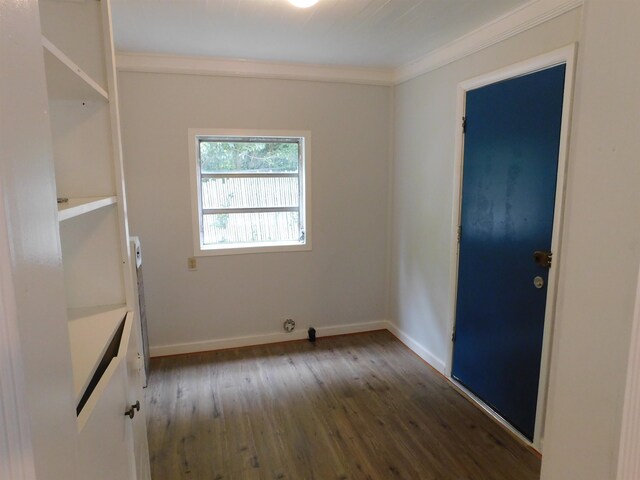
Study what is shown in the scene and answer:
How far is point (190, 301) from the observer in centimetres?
343

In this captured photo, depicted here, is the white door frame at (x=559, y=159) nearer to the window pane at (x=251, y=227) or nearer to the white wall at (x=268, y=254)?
the white wall at (x=268, y=254)

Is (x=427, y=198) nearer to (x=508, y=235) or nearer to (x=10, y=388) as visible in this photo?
(x=508, y=235)

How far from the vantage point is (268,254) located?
11.8ft

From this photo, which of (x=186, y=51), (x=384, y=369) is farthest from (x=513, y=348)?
(x=186, y=51)

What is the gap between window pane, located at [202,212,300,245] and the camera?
3.51 m

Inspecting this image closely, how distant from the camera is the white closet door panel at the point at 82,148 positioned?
1.37 meters

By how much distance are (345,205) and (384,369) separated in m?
1.49

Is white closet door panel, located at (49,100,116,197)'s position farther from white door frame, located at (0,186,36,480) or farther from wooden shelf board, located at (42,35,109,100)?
white door frame, located at (0,186,36,480)

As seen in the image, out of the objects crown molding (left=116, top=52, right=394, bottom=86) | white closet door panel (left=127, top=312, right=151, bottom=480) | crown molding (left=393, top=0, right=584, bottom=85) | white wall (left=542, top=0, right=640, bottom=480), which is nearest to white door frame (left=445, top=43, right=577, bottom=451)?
crown molding (left=393, top=0, right=584, bottom=85)

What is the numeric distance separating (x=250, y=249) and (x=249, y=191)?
1.71 feet

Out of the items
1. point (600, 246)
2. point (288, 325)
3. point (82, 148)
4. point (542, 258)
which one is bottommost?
point (288, 325)

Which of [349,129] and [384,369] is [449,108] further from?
[384,369]

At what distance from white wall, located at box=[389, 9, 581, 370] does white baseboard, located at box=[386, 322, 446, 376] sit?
0.01 metres

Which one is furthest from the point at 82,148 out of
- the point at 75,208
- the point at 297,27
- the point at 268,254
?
the point at 268,254
